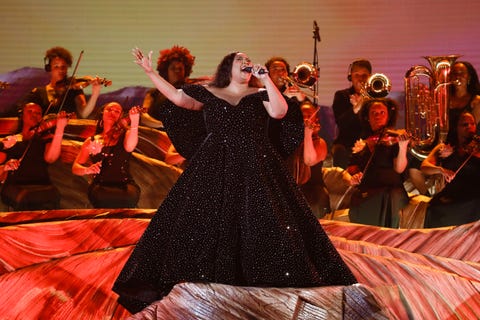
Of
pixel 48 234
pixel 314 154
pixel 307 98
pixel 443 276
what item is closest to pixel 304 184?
pixel 314 154

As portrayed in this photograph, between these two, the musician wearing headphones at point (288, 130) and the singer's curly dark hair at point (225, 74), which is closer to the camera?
the singer's curly dark hair at point (225, 74)

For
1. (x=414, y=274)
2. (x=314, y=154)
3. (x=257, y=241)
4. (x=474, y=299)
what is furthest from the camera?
(x=314, y=154)

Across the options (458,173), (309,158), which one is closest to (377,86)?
(309,158)

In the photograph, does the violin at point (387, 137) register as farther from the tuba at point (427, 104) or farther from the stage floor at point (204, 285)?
the stage floor at point (204, 285)

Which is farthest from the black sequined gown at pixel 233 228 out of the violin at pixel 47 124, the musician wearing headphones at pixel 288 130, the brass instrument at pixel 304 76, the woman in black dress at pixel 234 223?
the violin at pixel 47 124

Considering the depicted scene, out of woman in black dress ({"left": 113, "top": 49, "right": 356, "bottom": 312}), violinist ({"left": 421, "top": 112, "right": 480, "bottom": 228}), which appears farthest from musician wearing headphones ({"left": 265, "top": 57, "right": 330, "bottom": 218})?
woman in black dress ({"left": 113, "top": 49, "right": 356, "bottom": 312})

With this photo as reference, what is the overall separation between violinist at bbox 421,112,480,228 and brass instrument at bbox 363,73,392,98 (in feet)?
1.65

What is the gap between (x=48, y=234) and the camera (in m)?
4.84

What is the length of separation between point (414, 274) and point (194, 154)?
145 cm

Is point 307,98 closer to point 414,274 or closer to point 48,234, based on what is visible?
point 414,274

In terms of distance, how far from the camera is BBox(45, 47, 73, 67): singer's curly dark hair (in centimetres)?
550

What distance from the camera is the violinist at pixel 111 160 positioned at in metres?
5.36

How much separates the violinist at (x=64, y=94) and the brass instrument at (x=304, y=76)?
1.36m

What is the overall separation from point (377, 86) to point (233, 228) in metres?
2.17
